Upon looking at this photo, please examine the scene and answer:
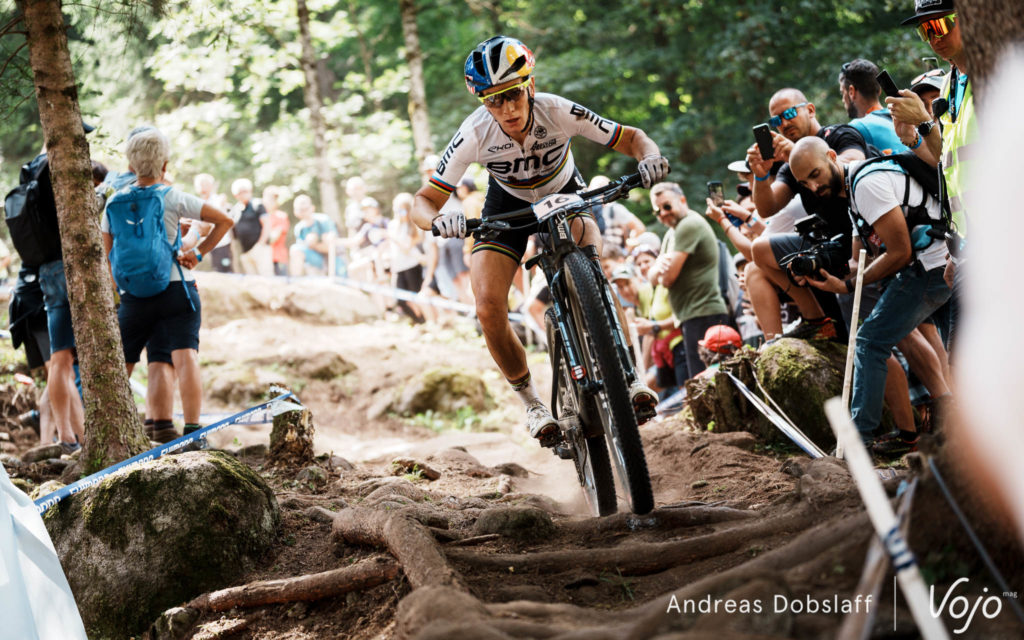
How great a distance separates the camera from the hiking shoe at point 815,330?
7055mm

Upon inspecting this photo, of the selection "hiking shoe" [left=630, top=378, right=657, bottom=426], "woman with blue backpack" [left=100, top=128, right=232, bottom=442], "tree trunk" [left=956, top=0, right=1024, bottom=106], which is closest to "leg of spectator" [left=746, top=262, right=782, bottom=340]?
"hiking shoe" [left=630, top=378, right=657, bottom=426]

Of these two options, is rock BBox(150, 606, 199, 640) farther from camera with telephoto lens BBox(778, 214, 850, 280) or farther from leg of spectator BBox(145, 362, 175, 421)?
camera with telephoto lens BBox(778, 214, 850, 280)

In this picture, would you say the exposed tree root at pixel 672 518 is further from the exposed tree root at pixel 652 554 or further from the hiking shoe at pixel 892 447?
the hiking shoe at pixel 892 447

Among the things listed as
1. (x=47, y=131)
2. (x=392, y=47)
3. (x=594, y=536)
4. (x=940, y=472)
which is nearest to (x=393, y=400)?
(x=47, y=131)

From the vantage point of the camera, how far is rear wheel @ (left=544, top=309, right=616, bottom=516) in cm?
497

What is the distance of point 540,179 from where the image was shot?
548 centimetres

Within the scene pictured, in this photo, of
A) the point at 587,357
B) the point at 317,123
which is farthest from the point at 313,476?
the point at 317,123

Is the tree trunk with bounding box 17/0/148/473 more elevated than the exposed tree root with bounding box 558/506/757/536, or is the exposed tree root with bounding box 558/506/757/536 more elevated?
the tree trunk with bounding box 17/0/148/473

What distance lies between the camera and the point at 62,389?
7484 millimetres

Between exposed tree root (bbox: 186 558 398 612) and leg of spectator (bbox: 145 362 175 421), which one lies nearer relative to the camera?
exposed tree root (bbox: 186 558 398 612)

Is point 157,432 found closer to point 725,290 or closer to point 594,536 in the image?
point 594,536

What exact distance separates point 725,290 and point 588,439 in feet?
15.0

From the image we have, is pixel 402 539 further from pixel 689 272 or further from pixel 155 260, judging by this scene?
pixel 689 272

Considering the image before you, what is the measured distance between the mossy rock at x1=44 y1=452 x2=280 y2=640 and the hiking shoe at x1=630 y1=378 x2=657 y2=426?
7.01ft
